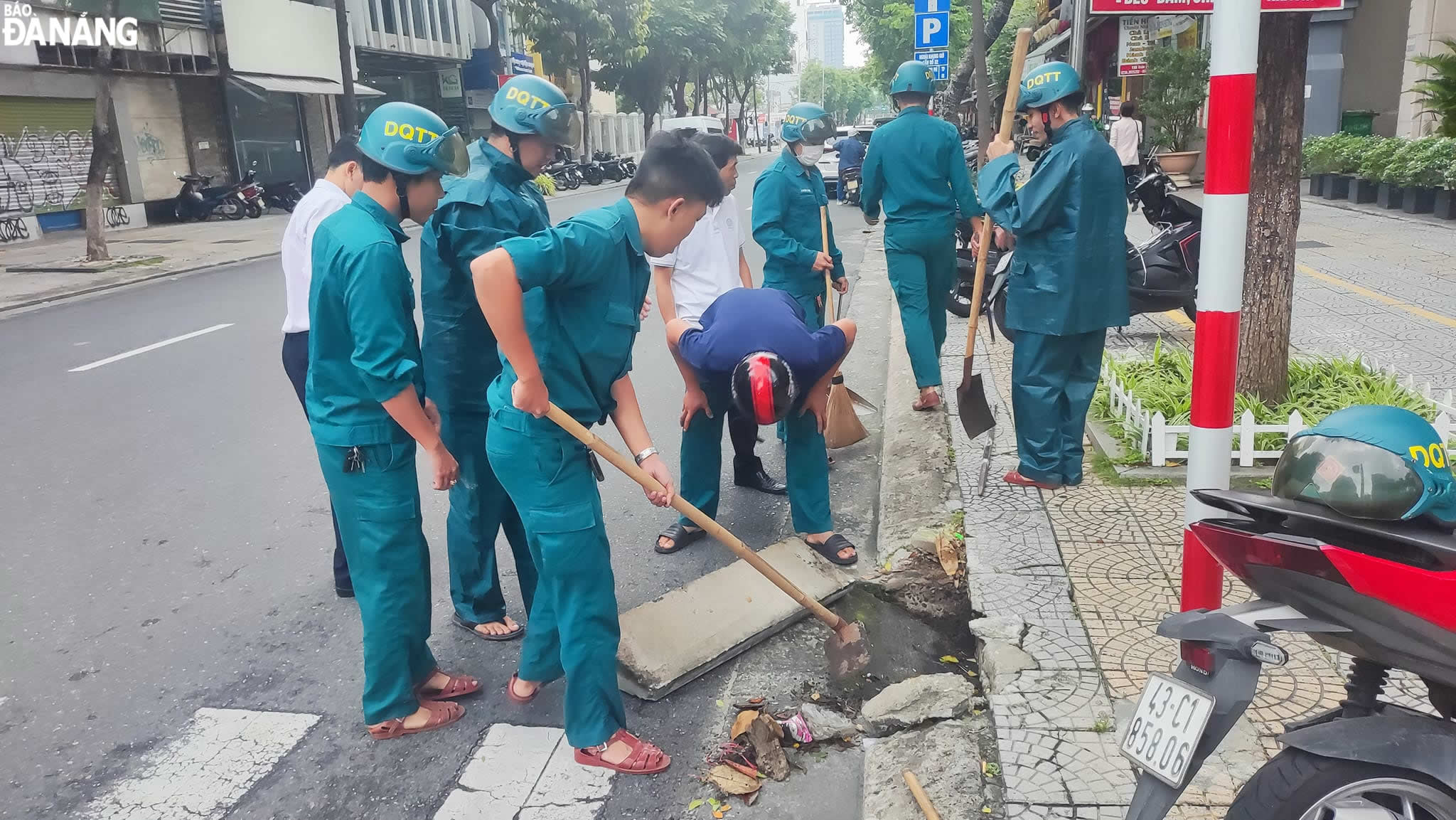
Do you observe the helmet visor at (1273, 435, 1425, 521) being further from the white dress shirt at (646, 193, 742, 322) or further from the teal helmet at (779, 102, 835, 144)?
the teal helmet at (779, 102, 835, 144)

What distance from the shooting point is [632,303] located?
277cm

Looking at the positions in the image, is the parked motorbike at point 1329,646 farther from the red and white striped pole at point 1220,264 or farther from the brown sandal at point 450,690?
the brown sandal at point 450,690

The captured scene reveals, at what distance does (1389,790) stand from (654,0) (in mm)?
42131

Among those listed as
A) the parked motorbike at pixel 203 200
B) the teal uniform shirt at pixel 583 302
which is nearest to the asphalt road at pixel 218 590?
the teal uniform shirt at pixel 583 302

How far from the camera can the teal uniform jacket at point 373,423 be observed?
109 inches

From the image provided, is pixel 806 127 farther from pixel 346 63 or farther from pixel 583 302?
pixel 346 63

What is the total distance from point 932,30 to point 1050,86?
937 cm

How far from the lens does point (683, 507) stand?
2920mm

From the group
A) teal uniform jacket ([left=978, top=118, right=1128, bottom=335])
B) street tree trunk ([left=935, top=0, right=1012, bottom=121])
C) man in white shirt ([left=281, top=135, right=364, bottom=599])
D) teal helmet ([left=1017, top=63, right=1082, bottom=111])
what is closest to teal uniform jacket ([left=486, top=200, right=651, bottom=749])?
man in white shirt ([left=281, top=135, right=364, bottom=599])

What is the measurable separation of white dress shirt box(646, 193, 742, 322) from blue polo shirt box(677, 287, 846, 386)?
0.87 metres

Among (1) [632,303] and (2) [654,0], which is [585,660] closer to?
(1) [632,303]

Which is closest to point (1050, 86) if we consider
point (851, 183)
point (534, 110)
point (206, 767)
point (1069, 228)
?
point (1069, 228)

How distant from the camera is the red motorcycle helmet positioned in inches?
132

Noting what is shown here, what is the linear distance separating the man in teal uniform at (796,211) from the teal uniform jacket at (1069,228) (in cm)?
112
